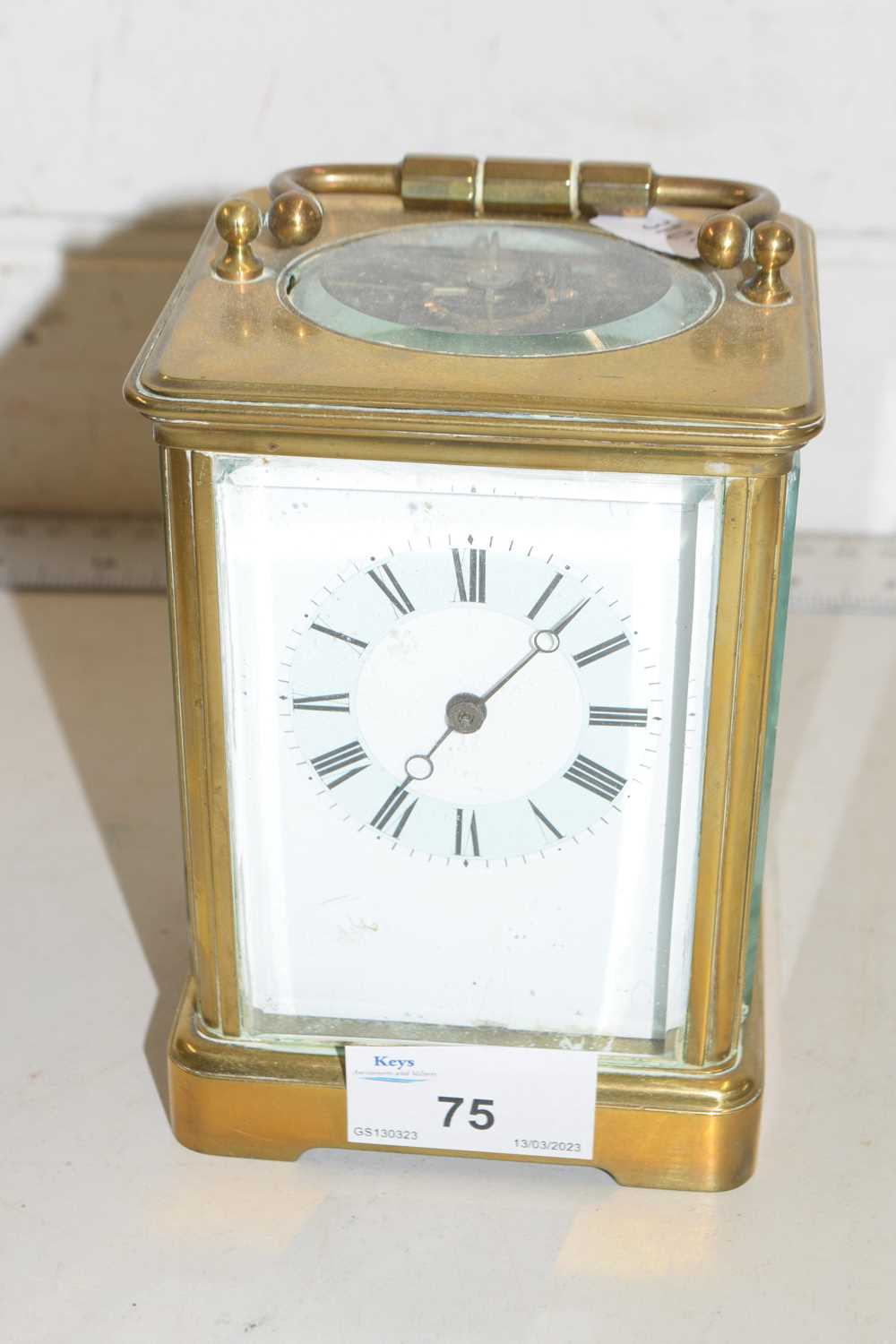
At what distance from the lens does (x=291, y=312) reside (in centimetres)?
87

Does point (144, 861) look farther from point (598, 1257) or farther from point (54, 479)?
point (54, 479)

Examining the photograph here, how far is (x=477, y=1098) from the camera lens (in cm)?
92

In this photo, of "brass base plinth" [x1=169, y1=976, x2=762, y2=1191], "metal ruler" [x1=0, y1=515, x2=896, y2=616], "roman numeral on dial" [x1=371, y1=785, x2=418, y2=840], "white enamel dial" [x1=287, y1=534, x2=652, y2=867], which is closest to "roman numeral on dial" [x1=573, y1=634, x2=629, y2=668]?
"white enamel dial" [x1=287, y1=534, x2=652, y2=867]

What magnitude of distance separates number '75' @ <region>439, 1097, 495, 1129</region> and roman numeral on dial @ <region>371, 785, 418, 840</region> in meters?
0.14

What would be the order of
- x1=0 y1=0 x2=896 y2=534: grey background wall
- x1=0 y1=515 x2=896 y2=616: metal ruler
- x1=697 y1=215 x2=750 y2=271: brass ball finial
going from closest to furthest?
x1=697 y1=215 x2=750 y2=271: brass ball finial
x1=0 y1=0 x2=896 y2=534: grey background wall
x1=0 y1=515 x2=896 y2=616: metal ruler

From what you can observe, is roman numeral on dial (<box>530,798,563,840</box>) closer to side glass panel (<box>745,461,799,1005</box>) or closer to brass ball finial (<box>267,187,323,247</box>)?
side glass panel (<box>745,461,799,1005</box>)

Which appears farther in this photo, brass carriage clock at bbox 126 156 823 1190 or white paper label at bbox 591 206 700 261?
white paper label at bbox 591 206 700 261

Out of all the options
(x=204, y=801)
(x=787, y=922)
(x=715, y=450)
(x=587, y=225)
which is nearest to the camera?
(x=715, y=450)

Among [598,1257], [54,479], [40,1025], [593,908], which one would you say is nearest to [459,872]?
[593,908]

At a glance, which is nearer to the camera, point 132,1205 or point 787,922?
point 132,1205

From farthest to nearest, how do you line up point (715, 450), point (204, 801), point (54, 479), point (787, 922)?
point (54, 479) < point (787, 922) < point (204, 801) < point (715, 450)

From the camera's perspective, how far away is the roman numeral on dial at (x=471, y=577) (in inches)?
32.6

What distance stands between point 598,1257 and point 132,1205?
0.24 metres

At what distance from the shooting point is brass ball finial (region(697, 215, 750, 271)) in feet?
2.94
